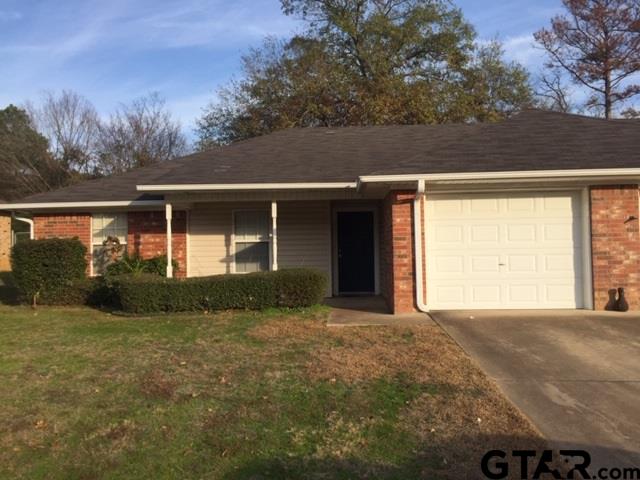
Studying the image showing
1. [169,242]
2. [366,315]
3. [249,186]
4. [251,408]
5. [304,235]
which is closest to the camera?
[251,408]

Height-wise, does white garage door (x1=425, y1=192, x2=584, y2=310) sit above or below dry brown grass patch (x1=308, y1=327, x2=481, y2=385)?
above

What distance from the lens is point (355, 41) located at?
2812 centimetres

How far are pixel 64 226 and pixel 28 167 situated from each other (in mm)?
29200

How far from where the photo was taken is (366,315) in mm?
9891

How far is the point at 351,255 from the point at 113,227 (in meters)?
5.87

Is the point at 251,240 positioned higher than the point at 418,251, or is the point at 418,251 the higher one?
the point at 251,240

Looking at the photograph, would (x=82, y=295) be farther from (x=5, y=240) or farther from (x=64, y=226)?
(x=5, y=240)

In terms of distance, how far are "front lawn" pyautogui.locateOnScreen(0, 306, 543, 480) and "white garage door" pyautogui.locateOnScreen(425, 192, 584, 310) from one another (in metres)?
2.14

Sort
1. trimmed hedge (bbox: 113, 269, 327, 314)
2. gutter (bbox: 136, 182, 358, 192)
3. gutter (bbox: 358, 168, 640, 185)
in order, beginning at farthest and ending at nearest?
gutter (bbox: 136, 182, 358, 192)
trimmed hedge (bbox: 113, 269, 327, 314)
gutter (bbox: 358, 168, 640, 185)

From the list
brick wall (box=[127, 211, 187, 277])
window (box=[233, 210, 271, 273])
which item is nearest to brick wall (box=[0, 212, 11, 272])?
brick wall (box=[127, 211, 187, 277])

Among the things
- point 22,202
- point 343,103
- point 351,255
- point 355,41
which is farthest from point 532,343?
point 355,41

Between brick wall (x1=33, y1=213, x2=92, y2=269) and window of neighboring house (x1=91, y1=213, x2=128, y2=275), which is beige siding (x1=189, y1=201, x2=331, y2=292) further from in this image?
brick wall (x1=33, y1=213, x2=92, y2=269)

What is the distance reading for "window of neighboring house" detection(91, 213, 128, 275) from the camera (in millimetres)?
13422

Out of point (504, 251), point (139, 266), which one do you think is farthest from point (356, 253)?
point (139, 266)
